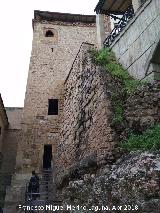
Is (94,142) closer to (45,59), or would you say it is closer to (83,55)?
(83,55)

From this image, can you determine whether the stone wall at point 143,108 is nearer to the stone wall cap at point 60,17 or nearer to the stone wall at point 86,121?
the stone wall at point 86,121

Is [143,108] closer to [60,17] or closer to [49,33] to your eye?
[49,33]

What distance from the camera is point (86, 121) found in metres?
8.45

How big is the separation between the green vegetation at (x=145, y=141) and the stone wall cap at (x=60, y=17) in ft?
41.0

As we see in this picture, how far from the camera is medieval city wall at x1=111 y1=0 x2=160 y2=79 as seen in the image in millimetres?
7473

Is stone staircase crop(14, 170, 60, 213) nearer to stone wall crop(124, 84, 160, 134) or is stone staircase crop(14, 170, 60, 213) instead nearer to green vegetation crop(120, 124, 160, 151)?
green vegetation crop(120, 124, 160, 151)

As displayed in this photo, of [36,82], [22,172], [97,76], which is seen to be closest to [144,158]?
[97,76]

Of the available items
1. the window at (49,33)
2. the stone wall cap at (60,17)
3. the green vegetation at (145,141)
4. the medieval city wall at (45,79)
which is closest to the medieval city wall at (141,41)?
the green vegetation at (145,141)

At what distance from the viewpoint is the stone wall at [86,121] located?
6844 millimetres

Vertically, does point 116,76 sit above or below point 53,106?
below

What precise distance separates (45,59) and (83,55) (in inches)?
239

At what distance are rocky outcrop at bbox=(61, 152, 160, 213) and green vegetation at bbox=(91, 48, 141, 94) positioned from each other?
95.9 inches

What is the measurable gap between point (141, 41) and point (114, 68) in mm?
1121

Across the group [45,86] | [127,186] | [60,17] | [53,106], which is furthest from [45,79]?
[127,186]
